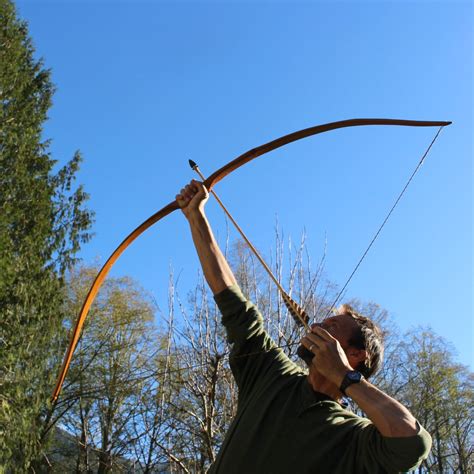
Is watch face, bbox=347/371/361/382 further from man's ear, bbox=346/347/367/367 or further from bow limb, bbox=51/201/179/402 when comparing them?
bow limb, bbox=51/201/179/402

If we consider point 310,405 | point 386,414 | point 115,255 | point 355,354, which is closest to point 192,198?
point 115,255

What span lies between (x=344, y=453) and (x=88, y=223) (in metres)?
14.2

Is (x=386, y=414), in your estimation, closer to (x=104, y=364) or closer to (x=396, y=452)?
(x=396, y=452)

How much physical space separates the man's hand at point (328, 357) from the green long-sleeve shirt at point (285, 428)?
0.15m

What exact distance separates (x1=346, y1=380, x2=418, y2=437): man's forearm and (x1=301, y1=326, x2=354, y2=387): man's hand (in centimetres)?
8

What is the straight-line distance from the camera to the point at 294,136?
2861mm

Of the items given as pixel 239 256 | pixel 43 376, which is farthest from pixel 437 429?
pixel 43 376

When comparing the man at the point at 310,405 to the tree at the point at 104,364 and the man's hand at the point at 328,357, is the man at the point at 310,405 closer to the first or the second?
the man's hand at the point at 328,357

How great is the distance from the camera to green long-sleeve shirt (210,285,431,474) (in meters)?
1.55

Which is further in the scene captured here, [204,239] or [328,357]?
[204,239]

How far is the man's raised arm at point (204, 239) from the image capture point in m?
2.13

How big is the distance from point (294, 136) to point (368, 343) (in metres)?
1.22

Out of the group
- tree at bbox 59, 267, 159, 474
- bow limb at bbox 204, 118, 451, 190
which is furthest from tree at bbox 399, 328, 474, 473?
bow limb at bbox 204, 118, 451, 190

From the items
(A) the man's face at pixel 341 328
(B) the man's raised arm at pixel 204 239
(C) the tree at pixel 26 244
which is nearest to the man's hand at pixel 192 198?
(B) the man's raised arm at pixel 204 239
